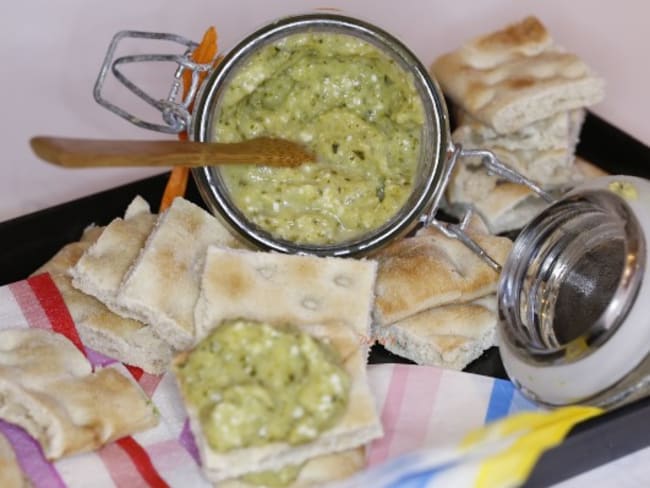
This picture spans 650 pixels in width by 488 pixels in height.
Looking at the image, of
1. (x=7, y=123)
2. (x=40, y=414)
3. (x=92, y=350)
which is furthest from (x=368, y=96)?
(x=7, y=123)

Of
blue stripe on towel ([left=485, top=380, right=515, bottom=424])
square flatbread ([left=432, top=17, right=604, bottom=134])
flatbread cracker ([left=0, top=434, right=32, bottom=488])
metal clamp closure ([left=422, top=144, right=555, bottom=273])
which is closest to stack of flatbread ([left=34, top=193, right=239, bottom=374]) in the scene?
flatbread cracker ([left=0, top=434, right=32, bottom=488])

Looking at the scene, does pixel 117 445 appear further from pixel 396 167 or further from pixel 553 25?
pixel 553 25

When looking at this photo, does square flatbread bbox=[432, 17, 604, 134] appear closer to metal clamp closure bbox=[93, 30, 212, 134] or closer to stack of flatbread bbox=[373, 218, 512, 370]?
stack of flatbread bbox=[373, 218, 512, 370]

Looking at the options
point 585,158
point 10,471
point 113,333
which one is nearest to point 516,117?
point 585,158

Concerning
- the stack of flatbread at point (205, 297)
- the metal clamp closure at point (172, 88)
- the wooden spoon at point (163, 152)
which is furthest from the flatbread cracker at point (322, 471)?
the metal clamp closure at point (172, 88)

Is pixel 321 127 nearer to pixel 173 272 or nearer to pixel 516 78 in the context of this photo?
pixel 173 272

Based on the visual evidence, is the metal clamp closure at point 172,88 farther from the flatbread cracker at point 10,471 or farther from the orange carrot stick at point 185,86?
the flatbread cracker at point 10,471

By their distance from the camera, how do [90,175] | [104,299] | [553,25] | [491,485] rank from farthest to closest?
[553,25], [90,175], [104,299], [491,485]
